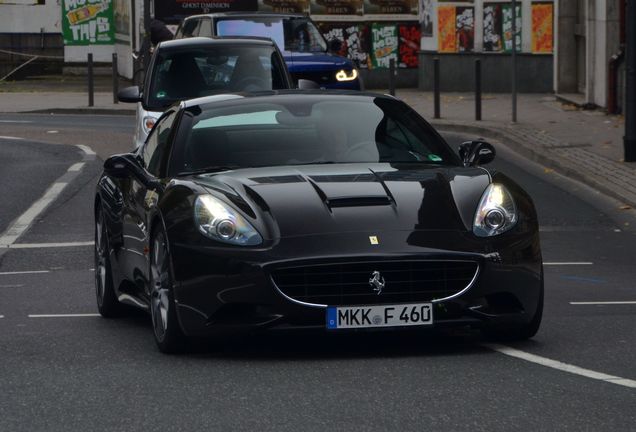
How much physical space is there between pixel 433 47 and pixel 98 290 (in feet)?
89.9

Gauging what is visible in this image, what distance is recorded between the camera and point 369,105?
988 centimetres

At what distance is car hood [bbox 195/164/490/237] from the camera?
829 cm

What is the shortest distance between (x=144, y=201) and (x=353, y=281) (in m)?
1.62

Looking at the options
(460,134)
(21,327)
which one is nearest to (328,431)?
(21,327)

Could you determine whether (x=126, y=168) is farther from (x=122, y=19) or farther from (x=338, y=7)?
(x=122, y=19)

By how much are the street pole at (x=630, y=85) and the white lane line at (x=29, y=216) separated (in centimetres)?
638

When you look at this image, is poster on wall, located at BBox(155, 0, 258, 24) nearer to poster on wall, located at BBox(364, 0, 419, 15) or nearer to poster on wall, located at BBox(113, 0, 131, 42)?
poster on wall, located at BBox(364, 0, 419, 15)

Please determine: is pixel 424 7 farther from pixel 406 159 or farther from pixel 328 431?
pixel 328 431

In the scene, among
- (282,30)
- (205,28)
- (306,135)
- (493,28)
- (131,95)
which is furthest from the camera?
(493,28)

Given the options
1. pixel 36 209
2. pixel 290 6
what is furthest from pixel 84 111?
pixel 36 209

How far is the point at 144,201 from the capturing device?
9320mm

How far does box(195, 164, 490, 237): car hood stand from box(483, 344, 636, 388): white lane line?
0.65 meters

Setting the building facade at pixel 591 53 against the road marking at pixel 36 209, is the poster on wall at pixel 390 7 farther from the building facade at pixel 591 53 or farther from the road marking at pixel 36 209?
the road marking at pixel 36 209

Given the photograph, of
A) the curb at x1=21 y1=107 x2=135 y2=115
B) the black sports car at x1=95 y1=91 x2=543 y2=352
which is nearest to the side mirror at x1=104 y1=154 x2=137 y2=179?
the black sports car at x1=95 y1=91 x2=543 y2=352
